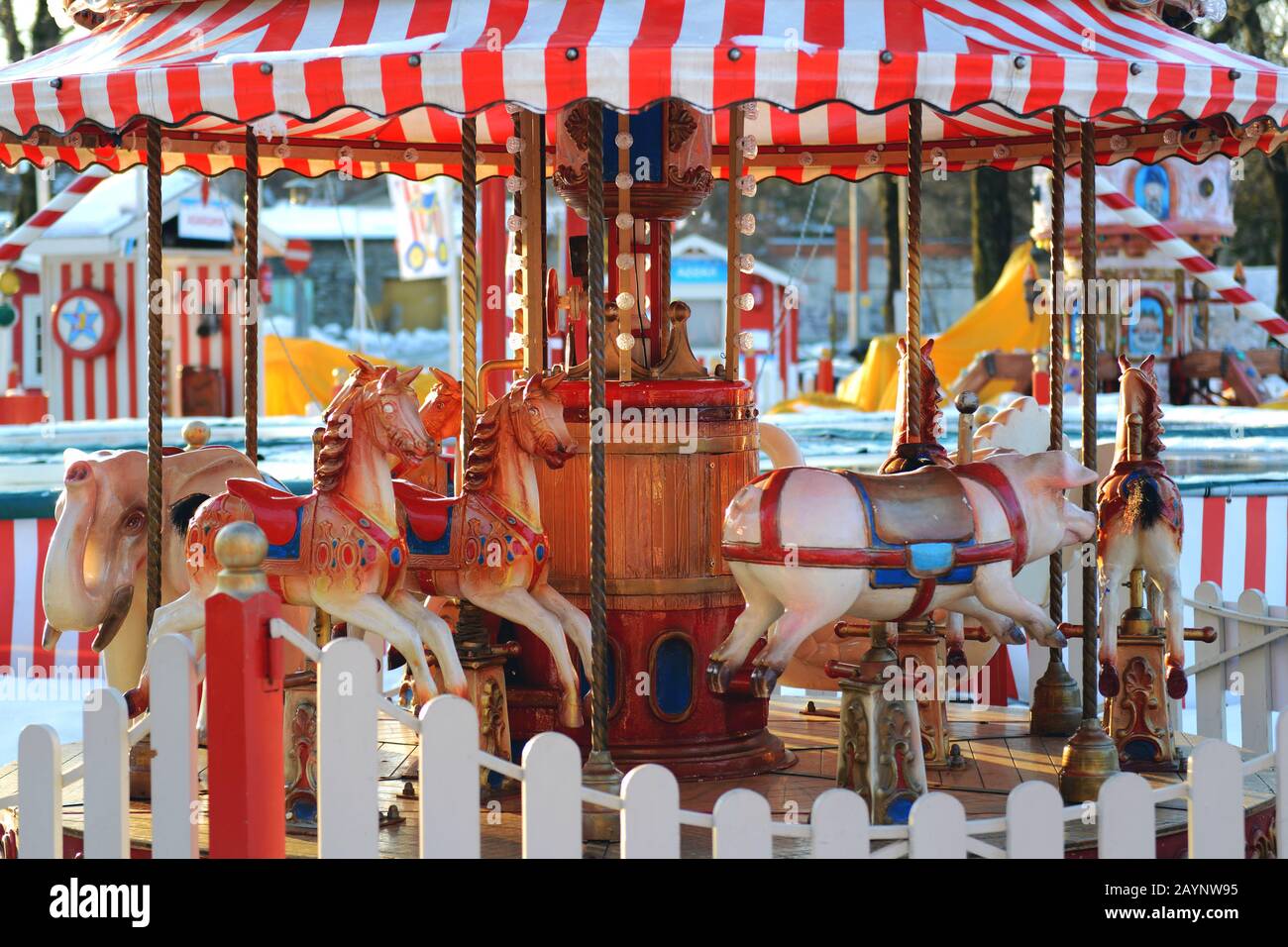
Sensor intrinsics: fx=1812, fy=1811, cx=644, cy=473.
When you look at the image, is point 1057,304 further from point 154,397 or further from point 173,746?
point 173,746

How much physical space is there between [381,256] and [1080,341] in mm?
43906

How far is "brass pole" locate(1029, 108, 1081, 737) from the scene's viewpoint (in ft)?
18.7

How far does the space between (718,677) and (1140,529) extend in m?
1.56

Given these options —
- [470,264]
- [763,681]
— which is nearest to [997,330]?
[470,264]

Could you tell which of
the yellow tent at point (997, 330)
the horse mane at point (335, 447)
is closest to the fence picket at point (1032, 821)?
the horse mane at point (335, 447)

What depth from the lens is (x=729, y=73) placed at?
4.28 metres

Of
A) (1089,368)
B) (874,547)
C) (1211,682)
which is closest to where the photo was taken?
(874,547)

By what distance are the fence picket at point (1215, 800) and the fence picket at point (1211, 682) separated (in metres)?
2.61

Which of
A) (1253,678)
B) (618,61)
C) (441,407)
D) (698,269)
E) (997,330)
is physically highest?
(698,269)

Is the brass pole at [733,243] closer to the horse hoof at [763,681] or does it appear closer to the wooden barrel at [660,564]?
the wooden barrel at [660,564]

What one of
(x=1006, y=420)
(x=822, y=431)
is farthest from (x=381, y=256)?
(x=1006, y=420)

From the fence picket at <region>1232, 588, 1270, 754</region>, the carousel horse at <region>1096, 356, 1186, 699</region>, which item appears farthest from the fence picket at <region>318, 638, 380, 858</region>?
the fence picket at <region>1232, 588, 1270, 754</region>

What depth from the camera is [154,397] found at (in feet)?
18.0
